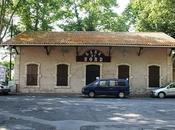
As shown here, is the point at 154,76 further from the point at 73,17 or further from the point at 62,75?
the point at 73,17

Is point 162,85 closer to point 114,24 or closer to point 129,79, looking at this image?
point 129,79

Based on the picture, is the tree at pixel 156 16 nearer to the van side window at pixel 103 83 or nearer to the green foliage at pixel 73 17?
the green foliage at pixel 73 17

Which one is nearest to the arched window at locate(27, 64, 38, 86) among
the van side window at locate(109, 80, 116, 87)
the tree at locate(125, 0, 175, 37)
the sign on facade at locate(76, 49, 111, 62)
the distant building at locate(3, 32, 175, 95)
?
the distant building at locate(3, 32, 175, 95)

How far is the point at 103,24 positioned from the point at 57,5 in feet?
24.8

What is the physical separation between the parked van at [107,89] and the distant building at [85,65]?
155 inches

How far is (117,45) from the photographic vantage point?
3469 centimetres

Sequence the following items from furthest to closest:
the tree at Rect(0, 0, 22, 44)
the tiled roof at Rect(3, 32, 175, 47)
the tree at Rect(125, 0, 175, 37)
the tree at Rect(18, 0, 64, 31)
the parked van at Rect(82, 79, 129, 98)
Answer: the tree at Rect(18, 0, 64, 31), the tree at Rect(125, 0, 175, 37), the tiled roof at Rect(3, 32, 175, 47), the tree at Rect(0, 0, 22, 44), the parked van at Rect(82, 79, 129, 98)

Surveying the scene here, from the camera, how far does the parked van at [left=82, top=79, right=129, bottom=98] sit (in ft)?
105

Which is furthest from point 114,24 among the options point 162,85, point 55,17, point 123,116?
point 123,116

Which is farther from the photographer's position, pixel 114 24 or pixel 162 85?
pixel 114 24

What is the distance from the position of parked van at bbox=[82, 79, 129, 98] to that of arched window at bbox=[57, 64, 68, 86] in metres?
4.26

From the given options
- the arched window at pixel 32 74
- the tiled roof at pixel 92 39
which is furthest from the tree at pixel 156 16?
the arched window at pixel 32 74

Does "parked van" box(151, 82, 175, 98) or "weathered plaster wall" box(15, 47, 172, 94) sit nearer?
"parked van" box(151, 82, 175, 98)

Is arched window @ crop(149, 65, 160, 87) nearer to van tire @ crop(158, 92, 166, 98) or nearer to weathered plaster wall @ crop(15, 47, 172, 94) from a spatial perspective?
weathered plaster wall @ crop(15, 47, 172, 94)
